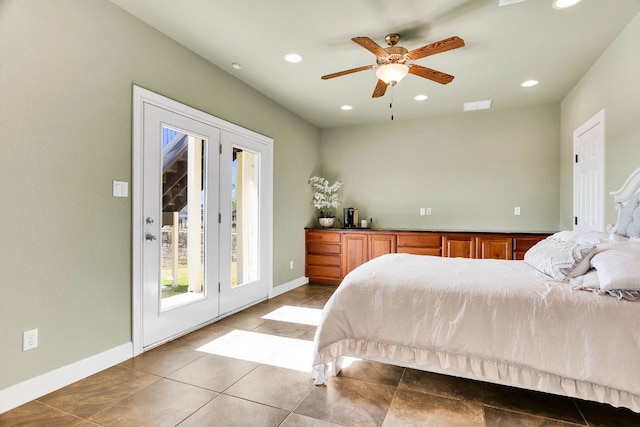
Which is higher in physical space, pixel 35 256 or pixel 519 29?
pixel 519 29

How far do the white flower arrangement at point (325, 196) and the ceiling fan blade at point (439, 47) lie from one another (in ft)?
10.1

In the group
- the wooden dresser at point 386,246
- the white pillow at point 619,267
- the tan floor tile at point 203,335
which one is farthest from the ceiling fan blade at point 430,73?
the tan floor tile at point 203,335

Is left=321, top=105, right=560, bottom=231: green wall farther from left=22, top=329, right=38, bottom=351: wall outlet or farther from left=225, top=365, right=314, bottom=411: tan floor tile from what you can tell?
left=22, top=329, right=38, bottom=351: wall outlet

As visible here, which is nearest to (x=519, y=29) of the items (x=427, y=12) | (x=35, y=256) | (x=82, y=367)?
(x=427, y=12)

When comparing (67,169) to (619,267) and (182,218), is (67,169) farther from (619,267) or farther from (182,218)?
(619,267)

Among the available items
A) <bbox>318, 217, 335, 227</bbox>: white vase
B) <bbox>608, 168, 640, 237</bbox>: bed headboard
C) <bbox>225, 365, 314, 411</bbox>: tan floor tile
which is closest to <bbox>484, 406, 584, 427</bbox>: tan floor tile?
<bbox>225, 365, 314, 411</bbox>: tan floor tile

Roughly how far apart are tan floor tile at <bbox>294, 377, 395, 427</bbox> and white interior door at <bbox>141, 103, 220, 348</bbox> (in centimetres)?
155

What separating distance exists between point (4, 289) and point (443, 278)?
2.58 meters

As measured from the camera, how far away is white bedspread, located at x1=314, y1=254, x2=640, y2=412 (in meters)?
1.59

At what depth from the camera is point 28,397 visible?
1912mm

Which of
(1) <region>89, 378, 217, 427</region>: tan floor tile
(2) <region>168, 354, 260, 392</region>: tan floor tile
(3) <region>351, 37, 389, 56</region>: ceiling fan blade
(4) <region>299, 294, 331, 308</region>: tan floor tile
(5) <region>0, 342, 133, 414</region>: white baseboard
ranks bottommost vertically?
(4) <region>299, 294, 331, 308</region>: tan floor tile

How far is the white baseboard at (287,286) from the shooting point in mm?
4418

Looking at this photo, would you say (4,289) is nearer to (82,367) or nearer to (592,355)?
(82,367)

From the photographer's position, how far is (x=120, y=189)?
245 centimetres
